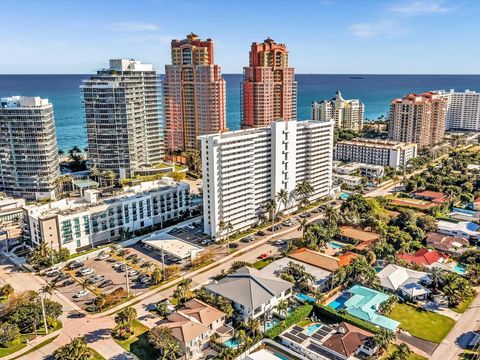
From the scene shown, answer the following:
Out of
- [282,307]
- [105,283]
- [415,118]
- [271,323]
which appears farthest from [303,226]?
[415,118]

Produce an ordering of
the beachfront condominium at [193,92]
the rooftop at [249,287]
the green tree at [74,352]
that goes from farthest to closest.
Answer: the beachfront condominium at [193,92] < the rooftop at [249,287] < the green tree at [74,352]

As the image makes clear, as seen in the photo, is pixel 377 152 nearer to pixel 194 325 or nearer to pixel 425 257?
pixel 425 257

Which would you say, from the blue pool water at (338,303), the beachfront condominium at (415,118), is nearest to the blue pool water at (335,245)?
the blue pool water at (338,303)

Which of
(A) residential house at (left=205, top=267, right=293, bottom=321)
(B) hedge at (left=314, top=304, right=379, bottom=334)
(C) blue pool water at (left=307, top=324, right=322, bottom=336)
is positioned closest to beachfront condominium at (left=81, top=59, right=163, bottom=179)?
(A) residential house at (left=205, top=267, right=293, bottom=321)

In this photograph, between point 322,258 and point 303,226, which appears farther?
point 303,226

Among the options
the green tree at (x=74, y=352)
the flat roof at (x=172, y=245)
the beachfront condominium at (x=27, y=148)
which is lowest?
the green tree at (x=74, y=352)

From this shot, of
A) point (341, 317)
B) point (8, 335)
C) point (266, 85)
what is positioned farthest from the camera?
point (266, 85)

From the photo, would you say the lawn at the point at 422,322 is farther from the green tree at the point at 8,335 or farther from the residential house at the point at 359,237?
the green tree at the point at 8,335
